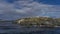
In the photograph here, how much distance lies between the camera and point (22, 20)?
4611 inches

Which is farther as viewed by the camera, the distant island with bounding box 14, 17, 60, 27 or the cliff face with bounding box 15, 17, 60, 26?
the cliff face with bounding box 15, 17, 60, 26

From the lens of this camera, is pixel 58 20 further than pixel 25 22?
No

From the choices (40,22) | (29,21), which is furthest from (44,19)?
(29,21)

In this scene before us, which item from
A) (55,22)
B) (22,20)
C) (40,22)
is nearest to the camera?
(55,22)

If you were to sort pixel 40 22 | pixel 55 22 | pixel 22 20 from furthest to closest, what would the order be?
pixel 22 20, pixel 40 22, pixel 55 22

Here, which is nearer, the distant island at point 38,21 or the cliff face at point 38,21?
the distant island at point 38,21

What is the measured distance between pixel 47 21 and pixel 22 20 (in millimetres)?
16417

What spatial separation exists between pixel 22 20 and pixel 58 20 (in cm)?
2262

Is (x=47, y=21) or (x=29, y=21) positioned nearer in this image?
(x=47, y=21)

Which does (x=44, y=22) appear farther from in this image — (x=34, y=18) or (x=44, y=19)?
(x=34, y=18)

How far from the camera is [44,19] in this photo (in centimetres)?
10994

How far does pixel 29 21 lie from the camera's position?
4530 inches

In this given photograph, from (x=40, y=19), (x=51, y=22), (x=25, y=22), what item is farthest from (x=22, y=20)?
(x=51, y=22)

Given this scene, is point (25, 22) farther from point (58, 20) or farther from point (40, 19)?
point (58, 20)
